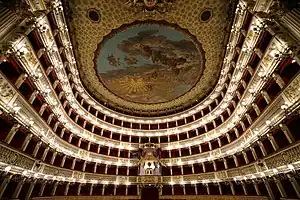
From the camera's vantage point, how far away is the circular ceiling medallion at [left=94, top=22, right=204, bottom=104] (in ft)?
60.7

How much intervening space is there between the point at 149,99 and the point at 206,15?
52.4 feet

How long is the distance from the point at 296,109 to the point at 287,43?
378cm

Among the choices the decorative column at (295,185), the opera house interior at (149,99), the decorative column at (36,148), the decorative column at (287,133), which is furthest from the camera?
the decorative column at (36,148)

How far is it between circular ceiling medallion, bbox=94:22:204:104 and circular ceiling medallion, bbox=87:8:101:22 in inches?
83.1

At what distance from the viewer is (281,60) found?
10.4 m

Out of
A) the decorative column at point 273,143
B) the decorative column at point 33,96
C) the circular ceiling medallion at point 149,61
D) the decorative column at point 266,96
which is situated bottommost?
the decorative column at point 273,143

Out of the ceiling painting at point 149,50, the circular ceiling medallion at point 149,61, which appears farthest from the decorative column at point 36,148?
the circular ceiling medallion at point 149,61

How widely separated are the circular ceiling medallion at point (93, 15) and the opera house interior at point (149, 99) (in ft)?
0.36

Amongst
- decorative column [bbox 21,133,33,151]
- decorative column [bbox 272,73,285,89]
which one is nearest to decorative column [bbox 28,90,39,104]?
decorative column [bbox 21,133,33,151]

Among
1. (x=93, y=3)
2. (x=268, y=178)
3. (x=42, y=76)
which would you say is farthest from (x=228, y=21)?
(x=42, y=76)

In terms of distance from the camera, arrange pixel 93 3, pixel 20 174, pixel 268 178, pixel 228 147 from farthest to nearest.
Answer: pixel 228 147 → pixel 93 3 → pixel 268 178 → pixel 20 174

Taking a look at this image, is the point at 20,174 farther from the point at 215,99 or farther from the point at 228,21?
the point at 215,99

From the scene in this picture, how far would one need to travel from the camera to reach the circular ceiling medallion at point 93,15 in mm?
16177

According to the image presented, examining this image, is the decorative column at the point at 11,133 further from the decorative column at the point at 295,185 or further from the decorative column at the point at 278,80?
the decorative column at the point at 295,185
